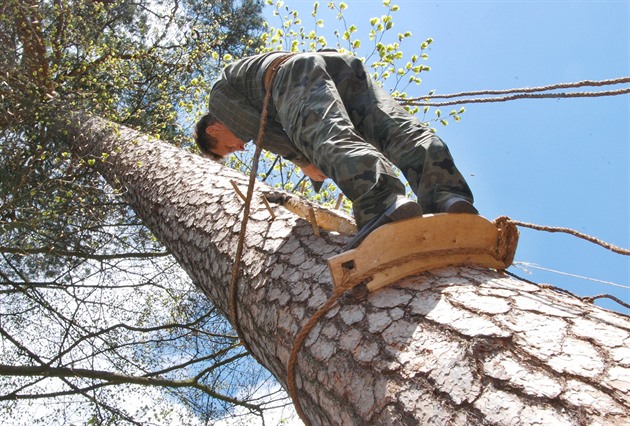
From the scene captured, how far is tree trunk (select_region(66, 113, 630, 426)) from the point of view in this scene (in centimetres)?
105

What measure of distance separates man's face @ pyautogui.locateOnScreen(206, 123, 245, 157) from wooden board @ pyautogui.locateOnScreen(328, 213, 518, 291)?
1.59m

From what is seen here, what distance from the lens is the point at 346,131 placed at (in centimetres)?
194

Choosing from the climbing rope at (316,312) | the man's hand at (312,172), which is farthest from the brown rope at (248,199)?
the man's hand at (312,172)

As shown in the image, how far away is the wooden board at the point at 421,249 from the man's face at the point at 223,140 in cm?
159

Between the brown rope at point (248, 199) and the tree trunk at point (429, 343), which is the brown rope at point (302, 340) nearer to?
the tree trunk at point (429, 343)

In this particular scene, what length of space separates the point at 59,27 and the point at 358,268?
17.5ft

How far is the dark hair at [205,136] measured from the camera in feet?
9.83

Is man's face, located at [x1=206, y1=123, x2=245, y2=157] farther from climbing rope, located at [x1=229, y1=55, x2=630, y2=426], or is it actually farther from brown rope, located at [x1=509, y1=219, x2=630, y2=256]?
brown rope, located at [x1=509, y1=219, x2=630, y2=256]

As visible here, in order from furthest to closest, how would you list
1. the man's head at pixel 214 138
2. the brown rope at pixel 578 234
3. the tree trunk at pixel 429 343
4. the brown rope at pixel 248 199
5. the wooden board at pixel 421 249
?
1. the man's head at pixel 214 138
2. the brown rope at pixel 248 199
3. the brown rope at pixel 578 234
4. the wooden board at pixel 421 249
5. the tree trunk at pixel 429 343

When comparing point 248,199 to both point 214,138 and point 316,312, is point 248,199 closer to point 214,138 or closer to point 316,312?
point 316,312

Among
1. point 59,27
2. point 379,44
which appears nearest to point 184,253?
point 379,44

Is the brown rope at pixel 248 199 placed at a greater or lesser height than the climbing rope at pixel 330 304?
greater

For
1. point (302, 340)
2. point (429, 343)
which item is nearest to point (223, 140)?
point (302, 340)

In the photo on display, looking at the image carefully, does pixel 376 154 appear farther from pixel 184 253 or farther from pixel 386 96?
pixel 184 253
